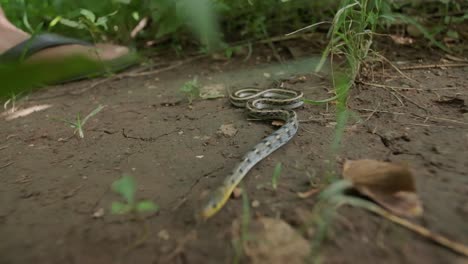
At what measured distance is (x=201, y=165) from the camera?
235 centimetres

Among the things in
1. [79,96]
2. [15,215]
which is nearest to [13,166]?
[15,215]

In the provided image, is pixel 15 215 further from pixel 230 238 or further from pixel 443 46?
pixel 443 46

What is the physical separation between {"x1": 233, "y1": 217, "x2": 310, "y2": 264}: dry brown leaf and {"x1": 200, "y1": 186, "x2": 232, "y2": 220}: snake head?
0.47 ft

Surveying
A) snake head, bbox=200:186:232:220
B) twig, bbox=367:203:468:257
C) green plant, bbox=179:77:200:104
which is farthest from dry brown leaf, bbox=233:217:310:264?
green plant, bbox=179:77:200:104

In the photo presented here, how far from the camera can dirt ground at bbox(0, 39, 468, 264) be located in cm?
Answer: 159

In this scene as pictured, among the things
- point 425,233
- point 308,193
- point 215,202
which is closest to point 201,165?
point 215,202

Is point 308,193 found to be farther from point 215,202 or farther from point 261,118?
point 261,118

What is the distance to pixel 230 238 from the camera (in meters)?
1.62

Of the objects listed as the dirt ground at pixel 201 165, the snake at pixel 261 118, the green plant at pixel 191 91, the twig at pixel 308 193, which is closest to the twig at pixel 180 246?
the dirt ground at pixel 201 165

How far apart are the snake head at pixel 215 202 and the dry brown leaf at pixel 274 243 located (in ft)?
0.47

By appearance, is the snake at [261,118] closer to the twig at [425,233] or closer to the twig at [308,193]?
the twig at [308,193]

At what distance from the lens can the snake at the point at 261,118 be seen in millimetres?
1873

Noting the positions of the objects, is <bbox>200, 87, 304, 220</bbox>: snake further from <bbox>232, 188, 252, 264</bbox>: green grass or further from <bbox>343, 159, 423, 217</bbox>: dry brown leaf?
<bbox>343, 159, 423, 217</bbox>: dry brown leaf

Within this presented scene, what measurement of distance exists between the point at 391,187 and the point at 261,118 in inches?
58.6
